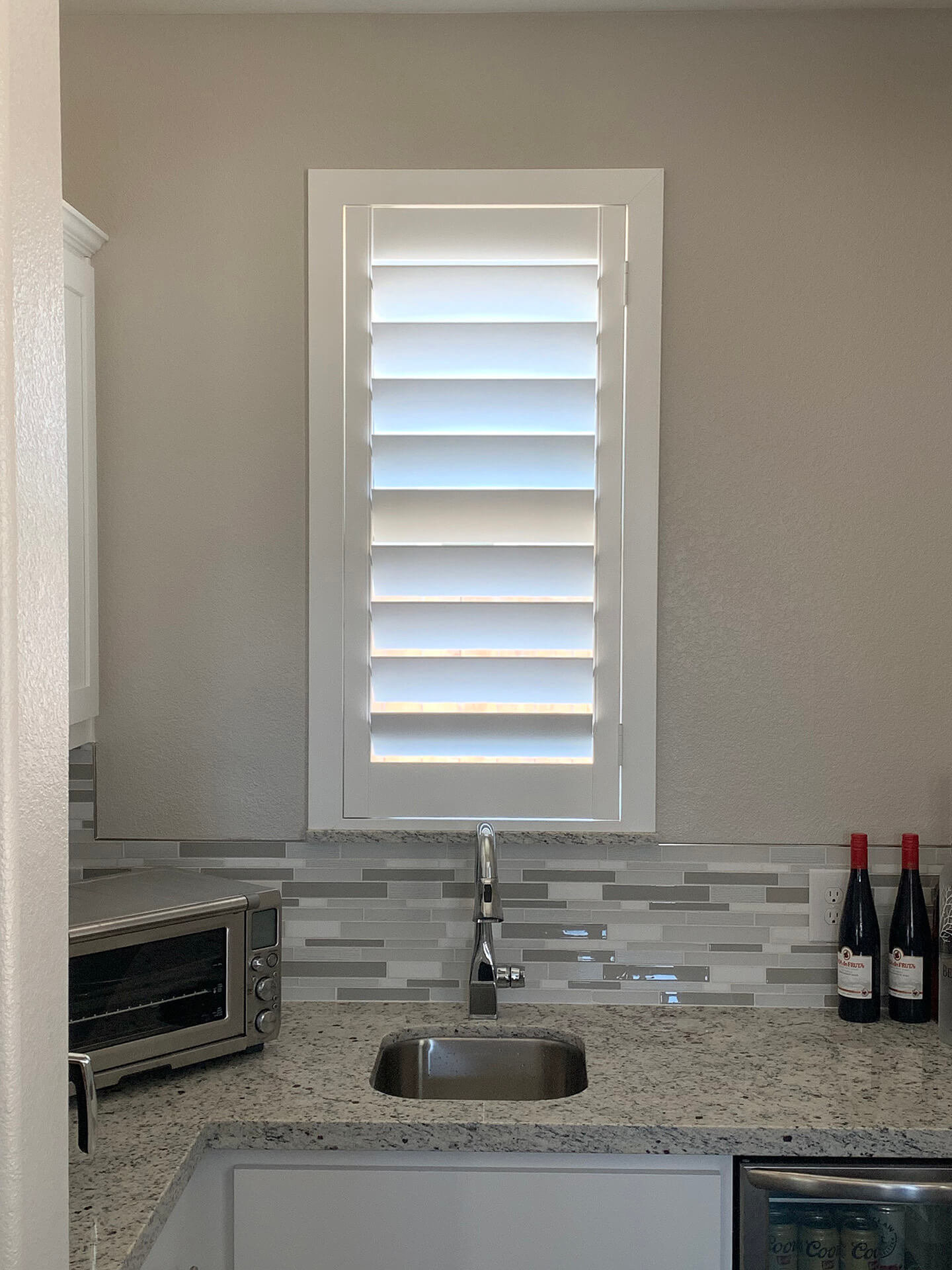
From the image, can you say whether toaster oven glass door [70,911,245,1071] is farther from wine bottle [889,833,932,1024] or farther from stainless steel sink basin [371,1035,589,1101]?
wine bottle [889,833,932,1024]

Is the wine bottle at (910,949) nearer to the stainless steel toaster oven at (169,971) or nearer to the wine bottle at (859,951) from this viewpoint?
the wine bottle at (859,951)

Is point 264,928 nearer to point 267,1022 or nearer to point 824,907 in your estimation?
point 267,1022

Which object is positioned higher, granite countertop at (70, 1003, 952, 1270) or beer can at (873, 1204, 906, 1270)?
granite countertop at (70, 1003, 952, 1270)

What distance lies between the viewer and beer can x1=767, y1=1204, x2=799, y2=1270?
157 cm

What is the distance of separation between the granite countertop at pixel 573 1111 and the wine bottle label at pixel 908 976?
0.10m

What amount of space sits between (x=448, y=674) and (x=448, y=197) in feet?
2.86

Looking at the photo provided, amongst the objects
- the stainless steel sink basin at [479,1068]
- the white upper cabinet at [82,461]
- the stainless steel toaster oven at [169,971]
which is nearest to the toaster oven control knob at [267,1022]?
the stainless steel toaster oven at [169,971]

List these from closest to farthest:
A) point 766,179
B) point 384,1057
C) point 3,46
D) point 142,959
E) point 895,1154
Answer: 1. point 3,46
2. point 895,1154
3. point 142,959
4. point 384,1057
5. point 766,179

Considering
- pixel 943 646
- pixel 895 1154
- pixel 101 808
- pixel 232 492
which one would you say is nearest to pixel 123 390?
pixel 232 492

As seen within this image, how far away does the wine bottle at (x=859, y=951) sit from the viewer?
77.2 inches

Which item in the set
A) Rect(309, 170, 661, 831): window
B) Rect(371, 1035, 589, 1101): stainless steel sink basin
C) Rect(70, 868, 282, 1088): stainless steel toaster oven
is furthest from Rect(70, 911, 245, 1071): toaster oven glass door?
Rect(309, 170, 661, 831): window

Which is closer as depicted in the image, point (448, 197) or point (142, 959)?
point (142, 959)

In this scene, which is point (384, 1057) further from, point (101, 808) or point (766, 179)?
point (766, 179)

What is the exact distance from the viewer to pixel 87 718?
6.55ft
